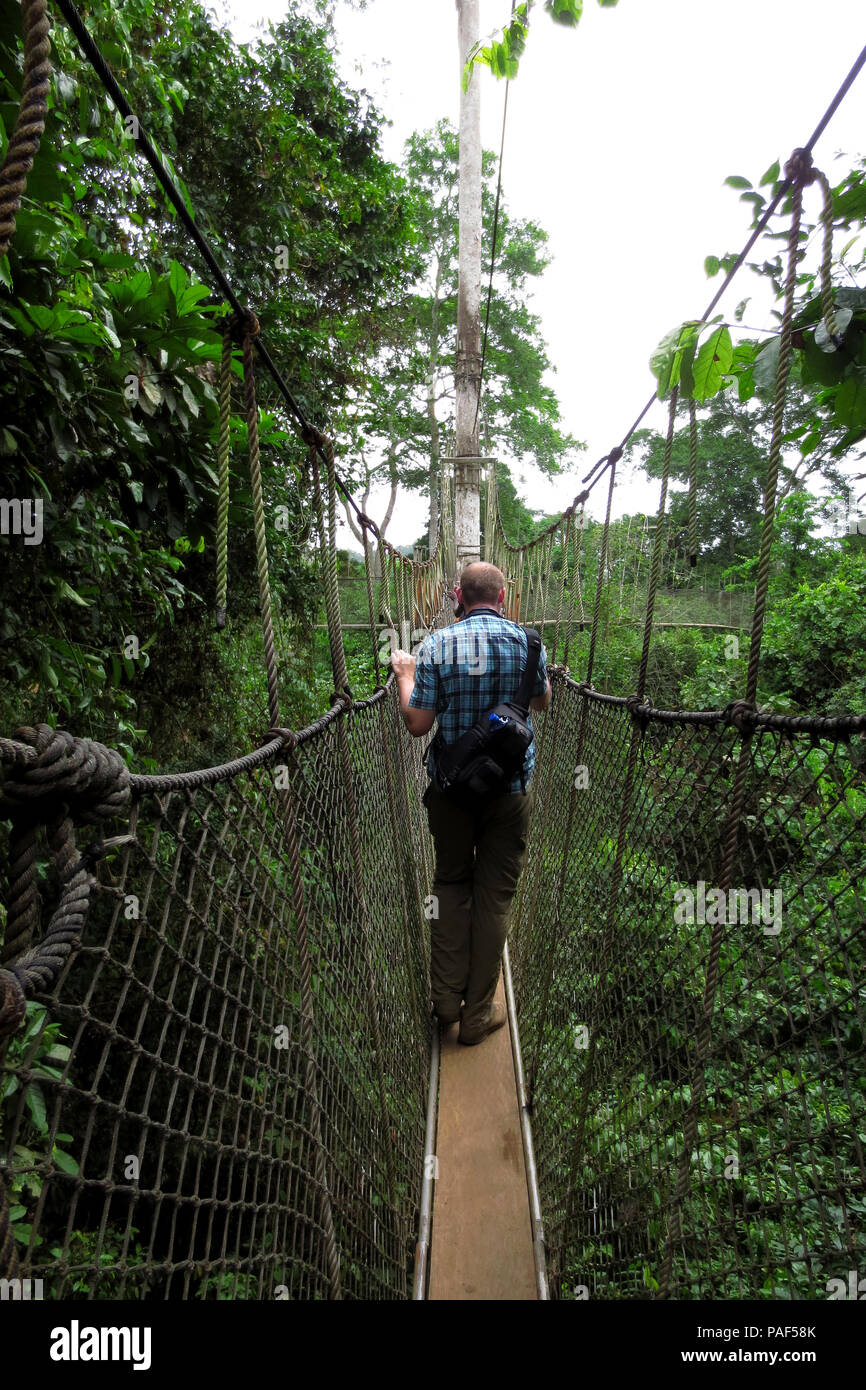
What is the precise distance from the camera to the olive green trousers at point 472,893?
1828 mm

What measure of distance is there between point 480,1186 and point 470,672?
44.7 inches

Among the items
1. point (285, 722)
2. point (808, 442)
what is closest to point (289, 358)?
point (285, 722)

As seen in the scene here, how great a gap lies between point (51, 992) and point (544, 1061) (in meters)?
1.56

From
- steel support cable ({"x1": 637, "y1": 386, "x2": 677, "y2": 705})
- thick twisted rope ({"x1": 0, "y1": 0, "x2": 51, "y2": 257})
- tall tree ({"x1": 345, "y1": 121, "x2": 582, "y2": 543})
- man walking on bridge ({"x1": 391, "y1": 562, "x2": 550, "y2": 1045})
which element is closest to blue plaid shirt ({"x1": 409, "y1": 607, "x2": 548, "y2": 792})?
man walking on bridge ({"x1": 391, "y1": 562, "x2": 550, "y2": 1045})

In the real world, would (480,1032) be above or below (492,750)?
below

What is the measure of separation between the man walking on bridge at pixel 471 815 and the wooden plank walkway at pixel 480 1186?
0.12m

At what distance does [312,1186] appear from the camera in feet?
3.05

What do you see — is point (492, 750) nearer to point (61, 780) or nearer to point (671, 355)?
point (671, 355)

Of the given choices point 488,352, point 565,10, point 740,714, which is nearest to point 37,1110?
point 740,714

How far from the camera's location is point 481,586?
1856mm

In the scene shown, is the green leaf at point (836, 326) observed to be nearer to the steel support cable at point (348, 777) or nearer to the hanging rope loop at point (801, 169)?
the hanging rope loop at point (801, 169)

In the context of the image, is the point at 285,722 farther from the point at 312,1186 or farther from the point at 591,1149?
the point at 312,1186

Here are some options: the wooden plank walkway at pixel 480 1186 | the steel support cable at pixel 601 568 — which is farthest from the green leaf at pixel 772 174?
the wooden plank walkway at pixel 480 1186

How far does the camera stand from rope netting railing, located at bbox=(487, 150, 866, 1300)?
74 cm
